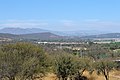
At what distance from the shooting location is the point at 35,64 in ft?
137

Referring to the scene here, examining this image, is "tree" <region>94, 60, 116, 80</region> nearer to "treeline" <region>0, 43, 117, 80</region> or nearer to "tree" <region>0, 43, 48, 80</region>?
"treeline" <region>0, 43, 117, 80</region>

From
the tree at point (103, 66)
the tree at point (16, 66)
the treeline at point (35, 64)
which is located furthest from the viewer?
the tree at point (103, 66)

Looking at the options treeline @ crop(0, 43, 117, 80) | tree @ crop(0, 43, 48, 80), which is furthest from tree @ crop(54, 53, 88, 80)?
tree @ crop(0, 43, 48, 80)

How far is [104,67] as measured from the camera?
65625mm

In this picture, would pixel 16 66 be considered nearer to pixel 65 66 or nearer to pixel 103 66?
pixel 65 66

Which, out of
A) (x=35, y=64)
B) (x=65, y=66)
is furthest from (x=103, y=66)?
(x=35, y=64)

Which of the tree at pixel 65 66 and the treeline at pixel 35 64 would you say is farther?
the tree at pixel 65 66

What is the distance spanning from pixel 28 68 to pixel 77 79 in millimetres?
23532

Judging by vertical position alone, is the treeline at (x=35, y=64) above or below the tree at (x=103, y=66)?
above

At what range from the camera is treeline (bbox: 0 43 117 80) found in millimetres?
37581

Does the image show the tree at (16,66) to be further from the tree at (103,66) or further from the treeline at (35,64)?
the tree at (103,66)

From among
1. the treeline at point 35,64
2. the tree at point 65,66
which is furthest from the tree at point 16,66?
the tree at point 65,66

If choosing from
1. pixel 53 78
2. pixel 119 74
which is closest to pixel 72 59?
pixel 53 78

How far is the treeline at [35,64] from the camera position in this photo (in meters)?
37.6
